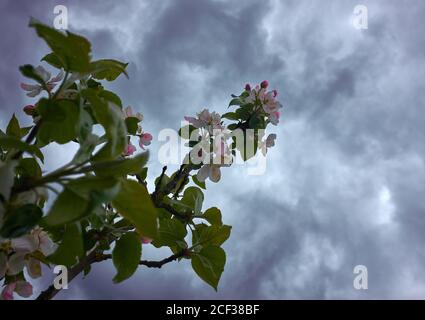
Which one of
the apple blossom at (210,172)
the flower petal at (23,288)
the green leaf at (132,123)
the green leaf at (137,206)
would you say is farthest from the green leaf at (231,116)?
the green leaf at (137,206)

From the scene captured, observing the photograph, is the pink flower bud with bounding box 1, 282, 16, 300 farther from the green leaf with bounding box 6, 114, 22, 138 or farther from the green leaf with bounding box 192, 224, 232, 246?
the green leaf with bounding box 192, 224, 232, 246

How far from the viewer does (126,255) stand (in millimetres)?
949

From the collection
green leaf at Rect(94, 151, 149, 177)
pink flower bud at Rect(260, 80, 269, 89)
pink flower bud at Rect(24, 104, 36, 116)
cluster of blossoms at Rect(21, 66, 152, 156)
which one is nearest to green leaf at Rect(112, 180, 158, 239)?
green leaf at Rect(94, 151, 149, 177)

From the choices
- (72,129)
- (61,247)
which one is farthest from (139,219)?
(72,129)

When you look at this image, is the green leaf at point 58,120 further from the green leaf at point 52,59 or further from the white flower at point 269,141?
the white flower at point 269,141

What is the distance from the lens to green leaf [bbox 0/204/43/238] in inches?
25.5

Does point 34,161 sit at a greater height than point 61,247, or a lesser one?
greater

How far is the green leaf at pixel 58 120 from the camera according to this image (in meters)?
0.75

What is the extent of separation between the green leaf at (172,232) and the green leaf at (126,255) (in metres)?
0.33

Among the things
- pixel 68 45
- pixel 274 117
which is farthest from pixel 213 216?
pixel 68 45

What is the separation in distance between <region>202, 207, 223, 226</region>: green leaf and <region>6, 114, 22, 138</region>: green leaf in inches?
24.6

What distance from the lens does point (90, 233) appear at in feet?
3.67
